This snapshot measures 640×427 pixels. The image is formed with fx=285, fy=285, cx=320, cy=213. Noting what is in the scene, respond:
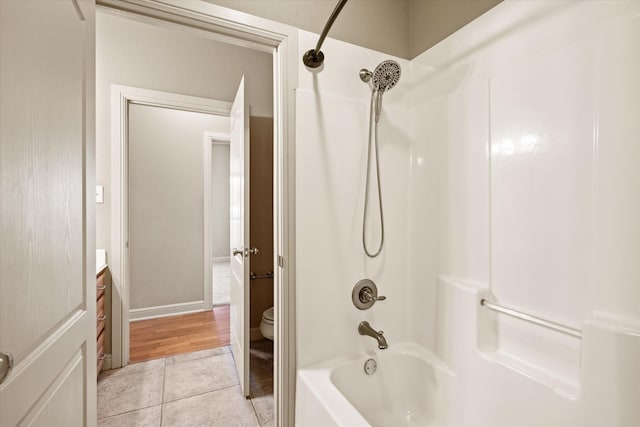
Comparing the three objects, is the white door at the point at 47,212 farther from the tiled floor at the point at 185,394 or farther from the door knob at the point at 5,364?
the tiled floor at the point at 185,394

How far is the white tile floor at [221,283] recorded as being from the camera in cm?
402

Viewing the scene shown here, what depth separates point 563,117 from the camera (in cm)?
99

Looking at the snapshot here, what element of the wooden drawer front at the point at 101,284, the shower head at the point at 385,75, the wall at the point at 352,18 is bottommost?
the wooden drawer front at the point at 101,284

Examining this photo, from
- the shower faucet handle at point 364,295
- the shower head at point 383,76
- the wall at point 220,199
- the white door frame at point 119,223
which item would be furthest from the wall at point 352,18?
the wall at point 220,199

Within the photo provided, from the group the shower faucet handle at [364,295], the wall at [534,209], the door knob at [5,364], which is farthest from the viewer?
the shower faucet handle at [364,295]

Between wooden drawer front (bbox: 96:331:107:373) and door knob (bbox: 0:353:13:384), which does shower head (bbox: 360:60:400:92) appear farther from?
wooden drawer front (bbox: 96:331:107:373)

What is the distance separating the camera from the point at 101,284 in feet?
6.81

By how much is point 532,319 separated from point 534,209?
0.41 metres

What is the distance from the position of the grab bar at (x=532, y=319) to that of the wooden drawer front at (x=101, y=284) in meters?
2.37

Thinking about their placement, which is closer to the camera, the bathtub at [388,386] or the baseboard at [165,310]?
the bathtub at [388,386]

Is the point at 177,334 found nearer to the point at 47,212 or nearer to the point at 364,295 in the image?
the point at 364,295

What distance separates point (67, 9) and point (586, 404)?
1.97 m

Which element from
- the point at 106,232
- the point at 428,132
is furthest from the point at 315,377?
the point at 106,232

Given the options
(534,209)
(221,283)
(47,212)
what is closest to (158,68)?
(47,212)
